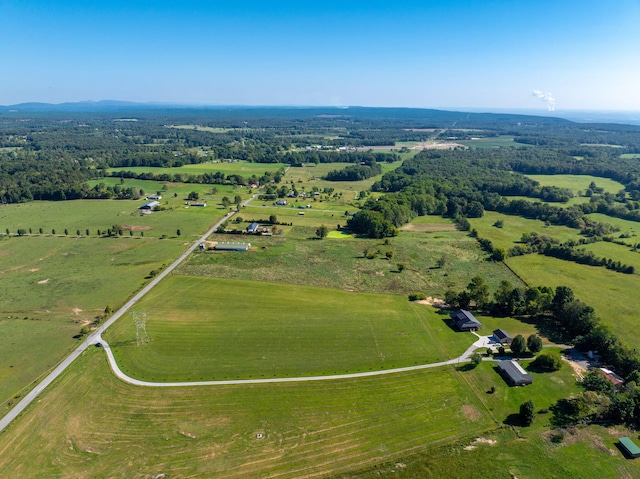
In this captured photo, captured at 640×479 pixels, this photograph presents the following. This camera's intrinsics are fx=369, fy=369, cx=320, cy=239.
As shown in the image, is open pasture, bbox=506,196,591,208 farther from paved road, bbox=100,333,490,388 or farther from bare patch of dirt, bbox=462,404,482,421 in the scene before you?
bare patch of dirt, bbox=462,404,482,421

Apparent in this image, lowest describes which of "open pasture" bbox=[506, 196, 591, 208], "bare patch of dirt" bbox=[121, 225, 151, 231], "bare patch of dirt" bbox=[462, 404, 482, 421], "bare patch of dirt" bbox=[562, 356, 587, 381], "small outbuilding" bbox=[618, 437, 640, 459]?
"bare patch of dirt" bbox=[462, 404, 482, 421]

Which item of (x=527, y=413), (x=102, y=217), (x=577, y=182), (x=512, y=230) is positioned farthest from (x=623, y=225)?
(x=102, y=217)

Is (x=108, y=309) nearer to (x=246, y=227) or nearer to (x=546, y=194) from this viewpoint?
(x=246, y=227)

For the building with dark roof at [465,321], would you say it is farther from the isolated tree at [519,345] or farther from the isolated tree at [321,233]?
the isolated tree at [321,233]

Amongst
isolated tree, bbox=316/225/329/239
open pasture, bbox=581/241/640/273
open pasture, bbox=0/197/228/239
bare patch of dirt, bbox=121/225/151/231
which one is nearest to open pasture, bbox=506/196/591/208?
open pasture, bbox=581/241/640/273

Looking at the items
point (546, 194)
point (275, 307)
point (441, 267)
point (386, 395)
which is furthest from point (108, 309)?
point (546, 194)

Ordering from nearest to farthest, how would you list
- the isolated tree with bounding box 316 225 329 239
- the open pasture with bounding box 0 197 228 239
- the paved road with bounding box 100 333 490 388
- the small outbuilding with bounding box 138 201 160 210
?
1. the paved road with bounding box 100 333 490 388
2. the isolated tree with bounding box 316 225 329 239
3. the open pasture with bounding box 0 197 228 239
4. the small outbuilding with bounding box 138 201 160 210

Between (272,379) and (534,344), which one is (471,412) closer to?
(534,344)

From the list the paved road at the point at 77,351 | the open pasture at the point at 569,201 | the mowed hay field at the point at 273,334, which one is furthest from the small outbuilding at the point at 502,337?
the open pasture at the point at 569,201
